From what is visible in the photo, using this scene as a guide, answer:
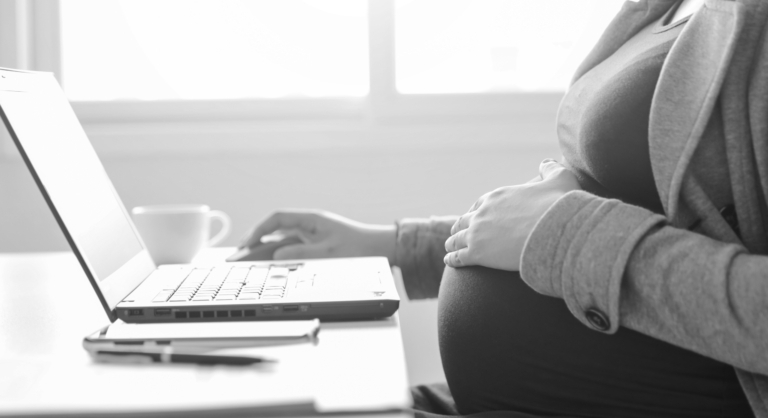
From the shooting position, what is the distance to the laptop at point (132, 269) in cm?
60

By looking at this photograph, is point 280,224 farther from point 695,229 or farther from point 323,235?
point 695,229

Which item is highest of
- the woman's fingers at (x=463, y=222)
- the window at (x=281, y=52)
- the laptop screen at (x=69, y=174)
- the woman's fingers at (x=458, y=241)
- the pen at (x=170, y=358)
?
the window at (x=281, y=52)

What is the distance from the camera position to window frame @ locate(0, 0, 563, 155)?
5.48 feet

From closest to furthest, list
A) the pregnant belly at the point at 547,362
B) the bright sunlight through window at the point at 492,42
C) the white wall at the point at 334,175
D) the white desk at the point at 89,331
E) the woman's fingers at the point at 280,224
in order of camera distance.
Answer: the white desk at the point at 89,331, the pregnant belly at the point at 547,362, the woman's fingers at the point at 280,224, the white wall at the point at 334,175, the bright sunlight through window at the point at 492,42

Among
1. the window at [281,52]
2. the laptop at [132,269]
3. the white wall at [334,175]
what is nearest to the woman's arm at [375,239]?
the laptop at [132,269]

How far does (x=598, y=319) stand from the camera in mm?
581

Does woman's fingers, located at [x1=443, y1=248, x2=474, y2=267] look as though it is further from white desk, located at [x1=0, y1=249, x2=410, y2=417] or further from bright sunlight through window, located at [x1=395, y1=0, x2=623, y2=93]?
bright sunlight through window, located at [x1=395, y1=0, x2=623, y2=93]

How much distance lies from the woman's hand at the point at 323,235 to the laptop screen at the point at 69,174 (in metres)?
0.21

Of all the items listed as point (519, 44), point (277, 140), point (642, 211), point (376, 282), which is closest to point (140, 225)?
point (376, 282)

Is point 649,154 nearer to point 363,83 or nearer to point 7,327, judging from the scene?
point 7,327

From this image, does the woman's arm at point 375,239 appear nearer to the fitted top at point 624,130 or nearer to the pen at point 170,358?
the fitted top at point 624,130

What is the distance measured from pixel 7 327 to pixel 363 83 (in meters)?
1.27

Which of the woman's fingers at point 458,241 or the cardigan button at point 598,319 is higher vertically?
the woman's fingers at point 458,241

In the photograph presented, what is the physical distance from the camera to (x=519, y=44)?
1.79 m
